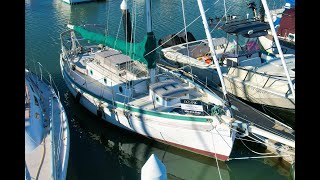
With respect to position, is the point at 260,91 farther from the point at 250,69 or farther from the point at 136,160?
the point at 136,160

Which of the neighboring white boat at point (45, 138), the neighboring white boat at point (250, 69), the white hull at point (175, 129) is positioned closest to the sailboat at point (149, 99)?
the white hull at point (175, 129)

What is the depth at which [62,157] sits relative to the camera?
48.2 ft

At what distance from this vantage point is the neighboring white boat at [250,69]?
820 inches

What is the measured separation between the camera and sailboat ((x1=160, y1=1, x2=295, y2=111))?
2078 centimetres

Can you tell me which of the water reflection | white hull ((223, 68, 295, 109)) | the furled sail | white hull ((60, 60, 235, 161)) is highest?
the furled sail

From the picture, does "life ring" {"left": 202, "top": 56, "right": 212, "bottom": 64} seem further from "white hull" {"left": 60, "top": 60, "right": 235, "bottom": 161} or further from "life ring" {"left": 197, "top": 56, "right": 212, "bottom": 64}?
"white hull" {"left": 60, "top": 60, "right": 235, "bottom": 161}

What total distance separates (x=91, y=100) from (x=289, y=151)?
1040cm

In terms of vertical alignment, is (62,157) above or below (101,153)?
above

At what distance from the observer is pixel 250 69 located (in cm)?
2220

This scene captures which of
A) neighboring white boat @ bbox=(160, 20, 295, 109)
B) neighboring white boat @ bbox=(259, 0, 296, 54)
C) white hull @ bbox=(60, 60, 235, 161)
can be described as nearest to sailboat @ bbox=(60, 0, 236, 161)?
white hull @ bbox=(60, 60, 235, 161)

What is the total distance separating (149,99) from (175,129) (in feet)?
8.68

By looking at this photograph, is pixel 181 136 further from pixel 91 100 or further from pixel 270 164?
pixel 91 100
